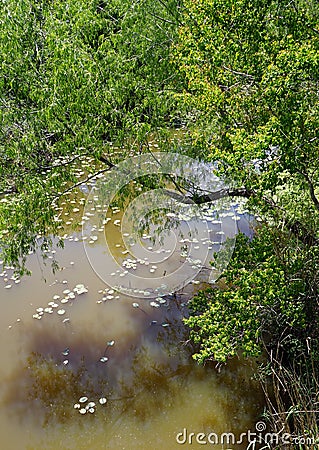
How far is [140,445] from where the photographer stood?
165 inches

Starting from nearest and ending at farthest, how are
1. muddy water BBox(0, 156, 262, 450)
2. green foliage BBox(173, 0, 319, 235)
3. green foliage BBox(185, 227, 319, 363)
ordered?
green foliage BBox(173, 0, 319, 235), green foliage BBox(185, 227, 319, 363), muddy water BBox(0, 156, 262, 450)

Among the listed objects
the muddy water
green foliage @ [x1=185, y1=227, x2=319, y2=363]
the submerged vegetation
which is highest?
the submerged vegetation

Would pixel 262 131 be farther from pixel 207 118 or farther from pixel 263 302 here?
pixel 263 302

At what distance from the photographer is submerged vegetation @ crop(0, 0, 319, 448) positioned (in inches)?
139

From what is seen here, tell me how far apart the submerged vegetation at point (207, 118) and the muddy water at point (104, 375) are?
0.64 metres

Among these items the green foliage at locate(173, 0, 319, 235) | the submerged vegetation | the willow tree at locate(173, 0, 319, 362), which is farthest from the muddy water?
the green foliage at locate(173, 0, 319, 235)

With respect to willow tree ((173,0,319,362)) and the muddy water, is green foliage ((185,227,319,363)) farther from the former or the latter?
the muddy water

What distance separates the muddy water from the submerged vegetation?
640 millimetres

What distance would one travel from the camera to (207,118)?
451 centimetres

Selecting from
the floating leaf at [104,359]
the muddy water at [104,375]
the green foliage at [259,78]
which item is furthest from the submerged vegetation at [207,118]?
the floating leaf at [104,359]

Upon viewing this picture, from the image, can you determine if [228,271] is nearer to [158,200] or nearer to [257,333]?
[257,333]

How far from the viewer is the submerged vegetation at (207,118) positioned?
3523mm

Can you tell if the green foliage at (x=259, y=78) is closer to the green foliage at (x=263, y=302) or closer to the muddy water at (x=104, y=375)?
the green foliage at (x=263, y=302)

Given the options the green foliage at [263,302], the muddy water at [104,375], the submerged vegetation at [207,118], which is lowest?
the muddy water at [104,375]
